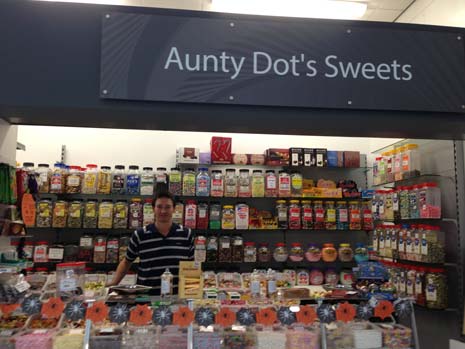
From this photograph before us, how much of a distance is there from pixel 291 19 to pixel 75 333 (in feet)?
5.69

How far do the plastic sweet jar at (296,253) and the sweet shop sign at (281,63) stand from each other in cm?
347

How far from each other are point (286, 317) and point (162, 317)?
578 millimetres

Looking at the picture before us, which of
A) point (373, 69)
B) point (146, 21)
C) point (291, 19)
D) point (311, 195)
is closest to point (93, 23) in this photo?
point (146, 21)

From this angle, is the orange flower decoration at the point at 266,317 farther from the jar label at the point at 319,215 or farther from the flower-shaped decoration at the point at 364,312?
the jar label at the point at 319,215

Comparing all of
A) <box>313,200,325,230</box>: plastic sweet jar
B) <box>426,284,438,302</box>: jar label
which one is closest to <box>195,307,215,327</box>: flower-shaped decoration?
<box>426,284,438,302</box>: jar label

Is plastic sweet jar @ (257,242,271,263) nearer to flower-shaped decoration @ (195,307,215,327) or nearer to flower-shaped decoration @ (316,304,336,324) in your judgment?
flower-shaped decoration @ (316,304,336,324)

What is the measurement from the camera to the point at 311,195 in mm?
5363

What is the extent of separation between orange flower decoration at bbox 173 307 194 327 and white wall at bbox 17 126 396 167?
3.75m

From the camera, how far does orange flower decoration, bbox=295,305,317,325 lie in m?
2.02

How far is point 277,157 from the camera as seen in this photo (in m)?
5.44

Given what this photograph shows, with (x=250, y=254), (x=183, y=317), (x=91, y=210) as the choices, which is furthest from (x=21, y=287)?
A: (x=250, y=254)

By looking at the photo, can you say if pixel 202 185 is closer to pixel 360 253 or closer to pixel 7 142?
pixel 360 253

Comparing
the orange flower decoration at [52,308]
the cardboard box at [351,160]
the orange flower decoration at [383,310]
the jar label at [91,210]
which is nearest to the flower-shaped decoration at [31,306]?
the orange flower decoration at [52,308]

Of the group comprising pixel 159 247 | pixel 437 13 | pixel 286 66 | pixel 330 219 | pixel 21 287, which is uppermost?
pixel 437 13
